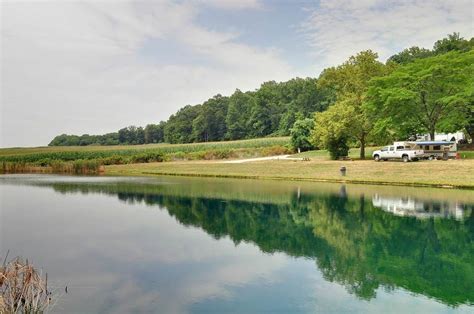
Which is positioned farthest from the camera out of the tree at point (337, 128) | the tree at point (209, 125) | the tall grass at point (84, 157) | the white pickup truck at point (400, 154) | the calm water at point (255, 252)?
the tree at point (209, 125)

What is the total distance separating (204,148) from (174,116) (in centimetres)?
8014

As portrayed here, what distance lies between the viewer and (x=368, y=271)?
11.7 meters

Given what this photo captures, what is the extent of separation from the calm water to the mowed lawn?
5851 millimetres

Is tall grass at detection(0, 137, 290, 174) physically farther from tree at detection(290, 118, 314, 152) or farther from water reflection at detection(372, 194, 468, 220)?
water reflection at detection(372, 194, 468, 220)

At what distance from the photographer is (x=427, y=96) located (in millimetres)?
44531

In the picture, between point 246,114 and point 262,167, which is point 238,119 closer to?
point 246,114

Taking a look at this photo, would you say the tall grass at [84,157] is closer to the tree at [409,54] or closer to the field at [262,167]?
the field at [262,167]

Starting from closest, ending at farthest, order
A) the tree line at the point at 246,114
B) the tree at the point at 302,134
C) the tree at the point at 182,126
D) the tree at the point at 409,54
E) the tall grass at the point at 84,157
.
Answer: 1. the tall grass at the point at 84,157
2. the tree at the point at 302,134
3. the tree at the point at 409,54
4. the tree line at the point at 246,114
5. the tree at the point at 182,126

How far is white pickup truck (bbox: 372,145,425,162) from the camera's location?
133 feet

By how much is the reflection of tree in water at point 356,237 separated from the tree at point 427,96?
2159 cm

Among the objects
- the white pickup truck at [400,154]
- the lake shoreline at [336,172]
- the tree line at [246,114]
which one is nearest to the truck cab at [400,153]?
the white pickup truck at [400,154]

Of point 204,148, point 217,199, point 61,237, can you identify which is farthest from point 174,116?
point 61,237

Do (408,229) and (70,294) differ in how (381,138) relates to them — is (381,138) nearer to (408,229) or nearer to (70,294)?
(408,229)

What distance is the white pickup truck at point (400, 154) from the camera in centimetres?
4066
